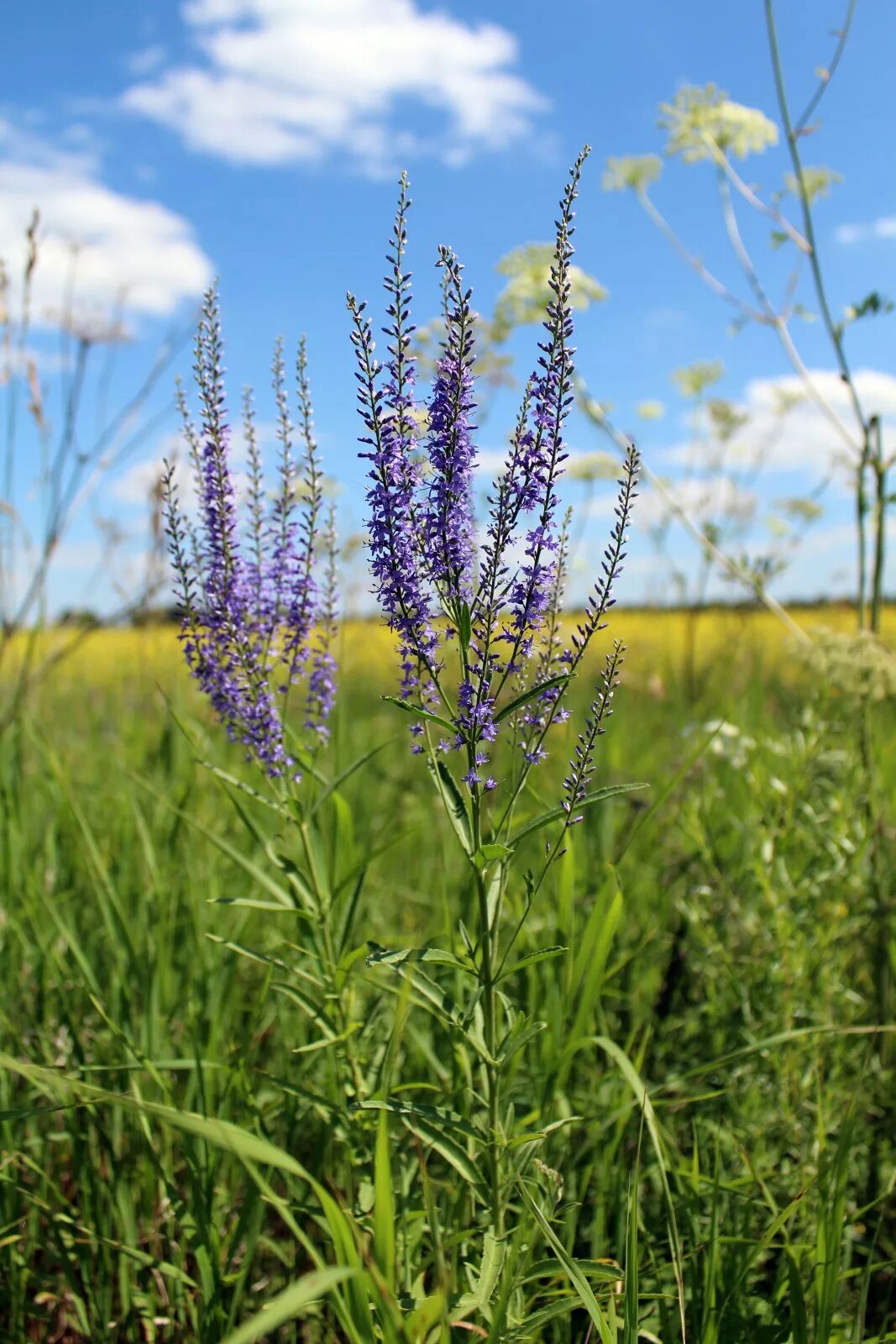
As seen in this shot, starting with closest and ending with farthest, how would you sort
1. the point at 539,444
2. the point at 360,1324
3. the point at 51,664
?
the point at 360,1324, the point at 539,444, the point at 51,664

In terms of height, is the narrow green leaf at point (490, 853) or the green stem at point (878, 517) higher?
the green stem at point (878, 517)

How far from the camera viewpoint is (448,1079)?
97.6 inches

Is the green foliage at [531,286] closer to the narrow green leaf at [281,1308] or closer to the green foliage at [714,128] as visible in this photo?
the green foliage at [714,128]

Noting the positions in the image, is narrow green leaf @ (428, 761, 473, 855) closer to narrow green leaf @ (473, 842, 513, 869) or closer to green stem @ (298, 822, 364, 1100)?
narrow green leaf @ (473, 842, 513, 869)

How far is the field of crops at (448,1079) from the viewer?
1.89m

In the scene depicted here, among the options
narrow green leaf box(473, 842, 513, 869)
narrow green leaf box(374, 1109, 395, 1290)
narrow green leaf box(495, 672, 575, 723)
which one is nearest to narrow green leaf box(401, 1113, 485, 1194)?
narrow green leaf box(374, 1109, 395, 1290)

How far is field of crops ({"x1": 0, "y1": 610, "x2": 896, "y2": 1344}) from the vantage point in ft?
6.21

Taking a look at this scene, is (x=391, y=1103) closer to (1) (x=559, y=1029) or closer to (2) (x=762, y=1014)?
(1) (x=559, y=1029)

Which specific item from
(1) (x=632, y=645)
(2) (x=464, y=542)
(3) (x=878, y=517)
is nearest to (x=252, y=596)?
(2) (x=464, y=542)

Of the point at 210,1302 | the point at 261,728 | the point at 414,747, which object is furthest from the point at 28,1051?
the point at 414,747

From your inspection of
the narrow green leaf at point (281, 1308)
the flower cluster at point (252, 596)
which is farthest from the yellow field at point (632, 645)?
the narrow green leaf at point (281, 1308)

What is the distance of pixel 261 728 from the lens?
2.23m

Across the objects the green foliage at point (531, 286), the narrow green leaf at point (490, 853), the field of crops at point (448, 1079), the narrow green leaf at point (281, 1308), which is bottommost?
the field of crops at point (448, 1079)

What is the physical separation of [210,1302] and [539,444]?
186 centimetres
